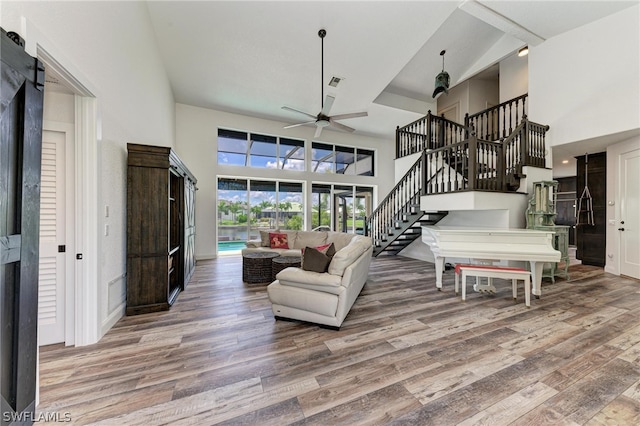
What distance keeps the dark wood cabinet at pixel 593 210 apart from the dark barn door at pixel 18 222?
8622mm

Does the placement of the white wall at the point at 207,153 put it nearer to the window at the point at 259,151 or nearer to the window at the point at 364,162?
the window at the point at 259,151

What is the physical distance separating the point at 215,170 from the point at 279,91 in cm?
281

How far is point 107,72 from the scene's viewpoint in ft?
8.41

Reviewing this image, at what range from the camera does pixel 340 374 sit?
188 centimetres

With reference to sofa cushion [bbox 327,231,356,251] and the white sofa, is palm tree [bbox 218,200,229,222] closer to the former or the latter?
sofa cushion [bbox 327,231,356,251]

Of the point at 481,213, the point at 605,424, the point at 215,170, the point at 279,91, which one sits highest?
the point at 279,91

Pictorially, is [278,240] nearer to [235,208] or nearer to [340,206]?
[235,208]

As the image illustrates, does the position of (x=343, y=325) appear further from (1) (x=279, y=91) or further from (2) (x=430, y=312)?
(1) (x=279, y=91)

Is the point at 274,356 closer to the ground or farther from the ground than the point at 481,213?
closer to the ground

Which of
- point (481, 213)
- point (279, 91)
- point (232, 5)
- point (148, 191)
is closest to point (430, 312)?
point (481, 213)

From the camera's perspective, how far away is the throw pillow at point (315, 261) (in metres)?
2.78

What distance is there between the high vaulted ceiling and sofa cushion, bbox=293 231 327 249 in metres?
3.08

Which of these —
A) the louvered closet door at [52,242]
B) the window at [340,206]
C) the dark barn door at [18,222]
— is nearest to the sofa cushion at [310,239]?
the window at [340,206]

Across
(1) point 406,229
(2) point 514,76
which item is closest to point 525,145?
(1) point 406,229
